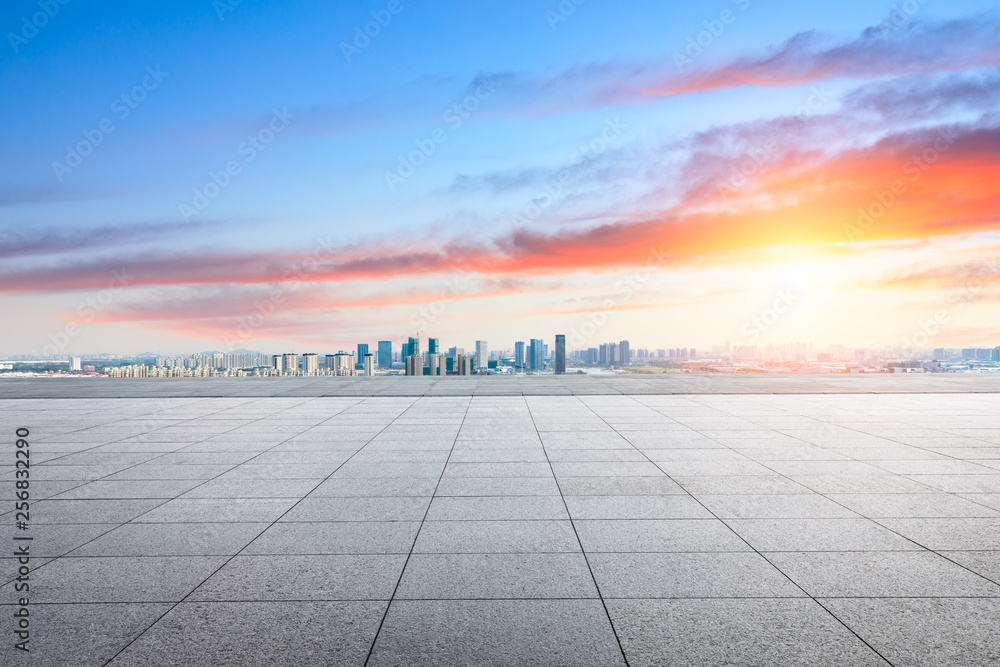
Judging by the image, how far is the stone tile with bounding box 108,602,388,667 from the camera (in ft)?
11.2

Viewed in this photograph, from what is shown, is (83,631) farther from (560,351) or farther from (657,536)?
(560,351)

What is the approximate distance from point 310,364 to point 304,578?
25.8 m

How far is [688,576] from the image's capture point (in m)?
4.52

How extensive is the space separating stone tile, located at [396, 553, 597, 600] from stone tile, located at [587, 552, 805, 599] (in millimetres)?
205

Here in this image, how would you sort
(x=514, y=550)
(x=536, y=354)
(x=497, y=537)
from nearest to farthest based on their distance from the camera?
(x=514, y=550), (x=497, y=537), (x=536, y=354)

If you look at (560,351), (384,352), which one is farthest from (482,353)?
(384,352)

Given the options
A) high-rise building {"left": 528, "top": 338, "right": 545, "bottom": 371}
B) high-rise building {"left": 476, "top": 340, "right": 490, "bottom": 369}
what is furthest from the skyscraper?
high-rise building {"left": 476, "top": 340, "right": 490, "bottom": 369}

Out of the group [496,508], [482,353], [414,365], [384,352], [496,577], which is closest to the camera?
[496,577]

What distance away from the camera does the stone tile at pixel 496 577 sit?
421 cm

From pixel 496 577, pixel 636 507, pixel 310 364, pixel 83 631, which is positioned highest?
pixel 310 364

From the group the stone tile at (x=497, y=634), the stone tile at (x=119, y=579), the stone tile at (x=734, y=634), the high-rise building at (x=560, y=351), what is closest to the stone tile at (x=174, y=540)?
the stone tile at (x=119, y=579)

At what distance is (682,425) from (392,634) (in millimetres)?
9386

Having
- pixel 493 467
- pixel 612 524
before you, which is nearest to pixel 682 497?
pixel 612 524

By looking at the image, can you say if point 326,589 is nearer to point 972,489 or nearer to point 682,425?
point 972,489
